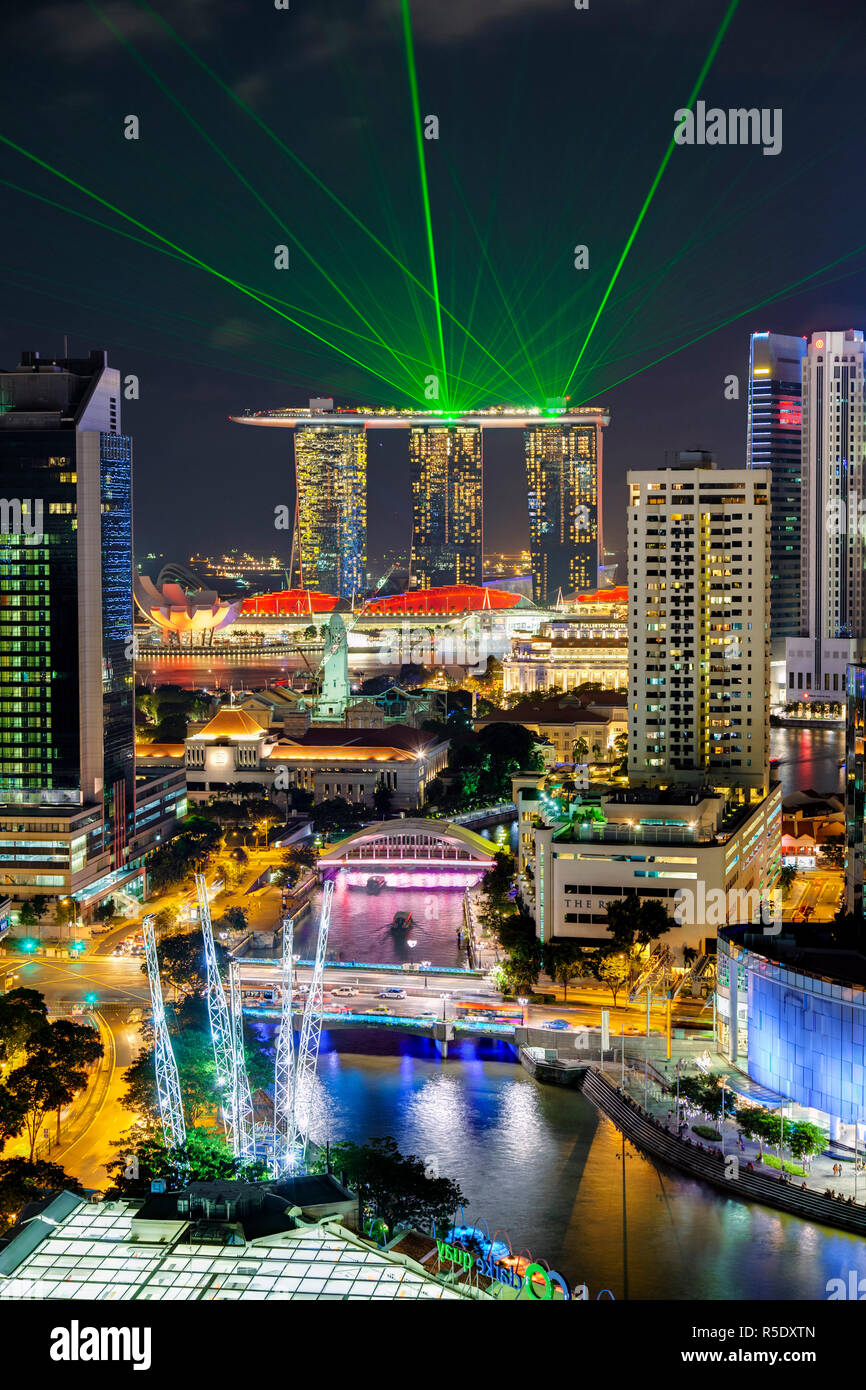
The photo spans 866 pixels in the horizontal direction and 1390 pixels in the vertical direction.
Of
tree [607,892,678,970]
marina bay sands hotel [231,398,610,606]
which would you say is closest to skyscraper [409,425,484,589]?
marina bay sands hotel [231,398,610,606]

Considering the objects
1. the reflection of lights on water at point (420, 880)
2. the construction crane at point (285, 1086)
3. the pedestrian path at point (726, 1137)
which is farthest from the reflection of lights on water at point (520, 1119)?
the reflection of lights on water at point (420, 880)

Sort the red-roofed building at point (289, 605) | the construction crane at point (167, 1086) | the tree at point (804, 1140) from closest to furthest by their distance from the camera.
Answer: the construction crane at point (167, 1086) < the tree at point (804, 1140) < the red-roofed building at point (289, 605)

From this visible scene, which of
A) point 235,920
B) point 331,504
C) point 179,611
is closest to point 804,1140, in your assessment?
point 235,920

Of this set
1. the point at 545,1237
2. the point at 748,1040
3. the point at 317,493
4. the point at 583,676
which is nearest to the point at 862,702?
the point at 748,1040

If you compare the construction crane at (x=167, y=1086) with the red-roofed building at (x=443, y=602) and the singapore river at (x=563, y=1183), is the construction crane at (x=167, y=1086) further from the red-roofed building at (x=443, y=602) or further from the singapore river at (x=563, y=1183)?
the red-roofed building at (x=443, y=602)

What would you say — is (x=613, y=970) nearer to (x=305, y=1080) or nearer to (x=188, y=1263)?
(x=305, y=1080)
